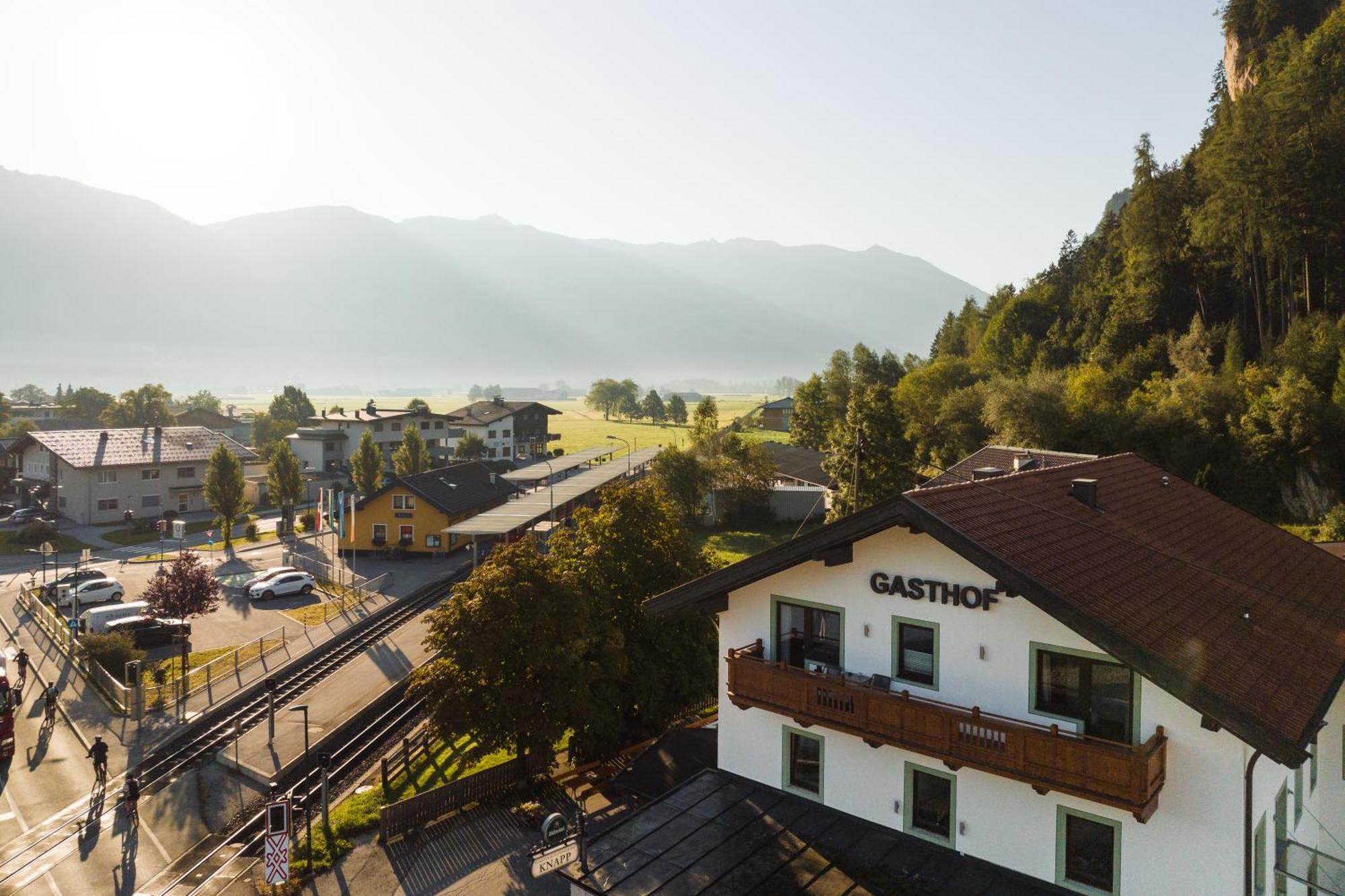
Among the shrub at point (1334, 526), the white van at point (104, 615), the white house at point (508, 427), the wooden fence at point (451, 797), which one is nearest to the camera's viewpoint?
the wooden fence at point (451, 797)

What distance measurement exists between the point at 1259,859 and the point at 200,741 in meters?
31.4

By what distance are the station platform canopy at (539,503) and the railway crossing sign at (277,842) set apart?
1430 inches

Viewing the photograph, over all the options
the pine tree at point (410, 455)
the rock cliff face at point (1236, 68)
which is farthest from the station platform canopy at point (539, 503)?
the rock cliff face at point (1236, 68)

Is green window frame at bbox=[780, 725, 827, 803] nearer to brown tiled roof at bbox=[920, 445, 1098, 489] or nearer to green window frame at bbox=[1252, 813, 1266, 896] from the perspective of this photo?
green window frame at bbox=[1252, 813, 1266, 896]

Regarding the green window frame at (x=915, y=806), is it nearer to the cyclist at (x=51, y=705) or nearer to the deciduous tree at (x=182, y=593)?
the cyclist at (x=51, y=705)

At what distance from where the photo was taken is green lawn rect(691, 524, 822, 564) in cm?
6241

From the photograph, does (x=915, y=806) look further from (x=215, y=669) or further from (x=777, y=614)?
(x=215, y=669)

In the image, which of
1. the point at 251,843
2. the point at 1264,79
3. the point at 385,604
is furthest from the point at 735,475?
the point at 251,843

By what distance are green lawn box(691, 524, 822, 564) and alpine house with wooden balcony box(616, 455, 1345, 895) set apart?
4044 cm

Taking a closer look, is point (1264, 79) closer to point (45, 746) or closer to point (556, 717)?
point (556, 717)

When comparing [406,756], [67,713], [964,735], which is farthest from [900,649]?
[67,713]

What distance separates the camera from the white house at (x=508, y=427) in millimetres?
131375

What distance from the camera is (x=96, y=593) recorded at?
47.3 m

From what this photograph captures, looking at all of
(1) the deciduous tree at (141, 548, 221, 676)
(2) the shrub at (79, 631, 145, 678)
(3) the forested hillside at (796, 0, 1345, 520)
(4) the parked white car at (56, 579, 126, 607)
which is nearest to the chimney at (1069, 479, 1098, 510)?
(3) the forested hillside at (796, 0, 1345, 520)
